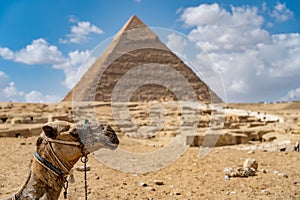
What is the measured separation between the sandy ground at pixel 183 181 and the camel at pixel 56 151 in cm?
217

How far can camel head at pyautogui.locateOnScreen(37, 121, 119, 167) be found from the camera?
86.4 inches

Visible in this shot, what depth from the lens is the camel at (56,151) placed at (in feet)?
7.21

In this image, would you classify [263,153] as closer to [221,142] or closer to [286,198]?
[221,142]

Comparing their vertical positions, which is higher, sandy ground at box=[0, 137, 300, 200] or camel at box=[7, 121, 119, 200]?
camel at box=[7, 121, 119, 200]

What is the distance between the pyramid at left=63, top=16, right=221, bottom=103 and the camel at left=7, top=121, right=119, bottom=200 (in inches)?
2714

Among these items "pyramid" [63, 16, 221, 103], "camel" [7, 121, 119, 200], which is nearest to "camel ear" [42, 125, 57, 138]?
"camel" [7, 121, 119, 200]

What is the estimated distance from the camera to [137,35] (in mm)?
90125

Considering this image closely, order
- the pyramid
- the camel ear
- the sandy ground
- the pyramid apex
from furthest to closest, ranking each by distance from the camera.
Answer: the pyramid apex < the pyramid < the sandy ground < the camel ear

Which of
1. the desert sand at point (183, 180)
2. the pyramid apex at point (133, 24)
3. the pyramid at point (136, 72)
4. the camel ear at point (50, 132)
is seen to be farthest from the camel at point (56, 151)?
the pyramid apex at point (133, 24)

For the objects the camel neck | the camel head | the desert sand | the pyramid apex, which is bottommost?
the desert sand

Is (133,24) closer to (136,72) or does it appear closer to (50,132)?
(136,72)

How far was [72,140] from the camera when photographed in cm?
222

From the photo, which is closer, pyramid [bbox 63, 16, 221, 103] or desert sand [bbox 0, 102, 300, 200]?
desert sand [bbox 0, 102, 300, 200]

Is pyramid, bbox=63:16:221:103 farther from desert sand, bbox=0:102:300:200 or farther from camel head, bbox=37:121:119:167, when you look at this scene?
camel head, bbox=37:121:119:167
